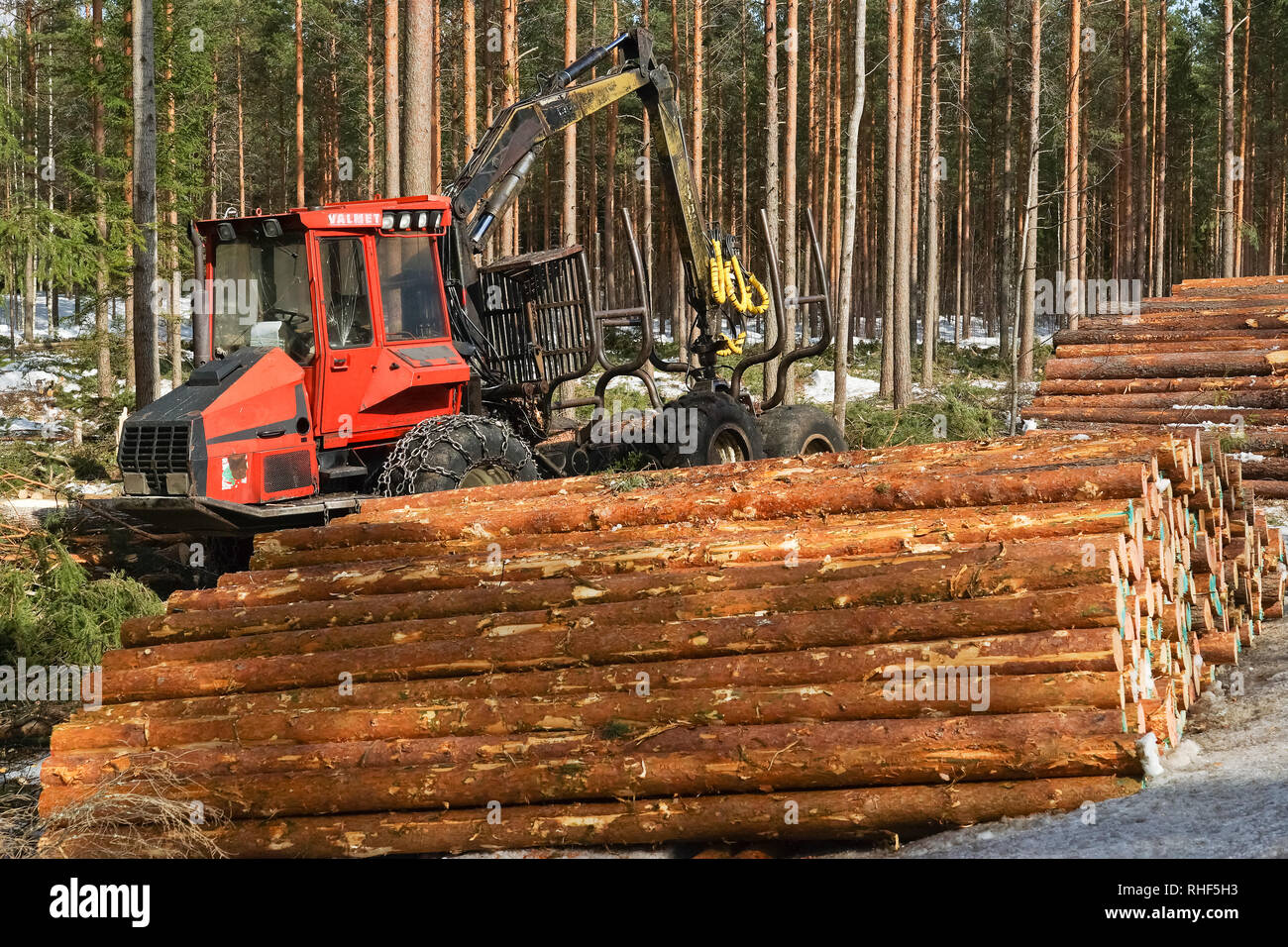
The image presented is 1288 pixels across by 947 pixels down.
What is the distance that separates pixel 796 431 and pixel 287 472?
5191 millimetres

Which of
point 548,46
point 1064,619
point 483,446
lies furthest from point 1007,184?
point 1064,619

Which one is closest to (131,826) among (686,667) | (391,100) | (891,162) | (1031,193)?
(686,667)

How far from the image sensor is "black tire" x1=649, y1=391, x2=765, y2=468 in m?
10.8

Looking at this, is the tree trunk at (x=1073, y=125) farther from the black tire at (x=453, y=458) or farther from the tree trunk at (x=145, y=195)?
the black tire at (x=453, y=458)

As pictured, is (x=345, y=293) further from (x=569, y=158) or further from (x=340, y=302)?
(x=569, y=158)

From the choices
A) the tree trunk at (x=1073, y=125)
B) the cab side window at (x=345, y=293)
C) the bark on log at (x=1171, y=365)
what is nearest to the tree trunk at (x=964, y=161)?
the tree trunk at (x=1073, y=125)

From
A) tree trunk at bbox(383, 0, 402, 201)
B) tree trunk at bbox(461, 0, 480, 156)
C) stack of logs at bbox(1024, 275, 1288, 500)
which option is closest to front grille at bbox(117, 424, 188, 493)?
stack of logs at bbox(1024, 275, 1288, 500)

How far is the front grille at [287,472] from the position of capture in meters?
8.89

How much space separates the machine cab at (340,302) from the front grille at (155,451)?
1000mm

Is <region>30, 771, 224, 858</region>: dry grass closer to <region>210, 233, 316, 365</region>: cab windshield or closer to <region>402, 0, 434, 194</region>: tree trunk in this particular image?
<region>210, 233, 316, 365</region>: cab windshield

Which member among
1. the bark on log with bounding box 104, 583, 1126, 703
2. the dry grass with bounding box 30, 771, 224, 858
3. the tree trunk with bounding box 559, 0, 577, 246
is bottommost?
the dry grass with bounding box 30, 771, 224, 858

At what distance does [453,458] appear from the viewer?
9.32 metres

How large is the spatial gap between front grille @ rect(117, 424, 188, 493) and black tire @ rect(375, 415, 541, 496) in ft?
4.94
